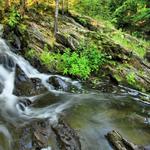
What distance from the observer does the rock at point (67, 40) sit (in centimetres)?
1487

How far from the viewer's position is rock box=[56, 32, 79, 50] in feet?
48.8

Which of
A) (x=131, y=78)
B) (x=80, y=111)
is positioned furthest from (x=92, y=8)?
(x=80, y=111)

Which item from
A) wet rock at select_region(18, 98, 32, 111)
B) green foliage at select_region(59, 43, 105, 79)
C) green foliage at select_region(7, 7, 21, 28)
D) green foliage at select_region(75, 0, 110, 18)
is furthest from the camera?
green foliage at select_region(75, 0, 110, 18)

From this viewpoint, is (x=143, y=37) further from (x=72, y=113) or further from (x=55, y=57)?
(x=72, y=113)

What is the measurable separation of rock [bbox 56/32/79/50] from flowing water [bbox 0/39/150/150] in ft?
7.69

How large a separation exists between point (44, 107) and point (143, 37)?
41.4ft

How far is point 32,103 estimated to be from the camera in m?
10.5

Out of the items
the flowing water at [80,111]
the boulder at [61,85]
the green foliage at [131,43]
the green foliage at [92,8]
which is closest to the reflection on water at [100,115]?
the flowing water at [80,111]

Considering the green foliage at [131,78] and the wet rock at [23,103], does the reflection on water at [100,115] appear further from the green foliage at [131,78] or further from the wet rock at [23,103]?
the green foliage at [131,78]

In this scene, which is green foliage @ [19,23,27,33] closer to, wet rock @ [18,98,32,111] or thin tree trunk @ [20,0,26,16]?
thin tree trunk @ [20,0,26,16]

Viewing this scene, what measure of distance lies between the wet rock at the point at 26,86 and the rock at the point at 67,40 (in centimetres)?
335

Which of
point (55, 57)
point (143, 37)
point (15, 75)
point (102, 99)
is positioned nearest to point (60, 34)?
point (55, 57)

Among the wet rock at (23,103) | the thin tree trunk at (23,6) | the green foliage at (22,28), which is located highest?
the thin tree trunk at (23,6)

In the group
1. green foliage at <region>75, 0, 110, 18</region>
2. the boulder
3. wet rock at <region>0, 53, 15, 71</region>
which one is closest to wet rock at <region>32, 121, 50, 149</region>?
the boulder
